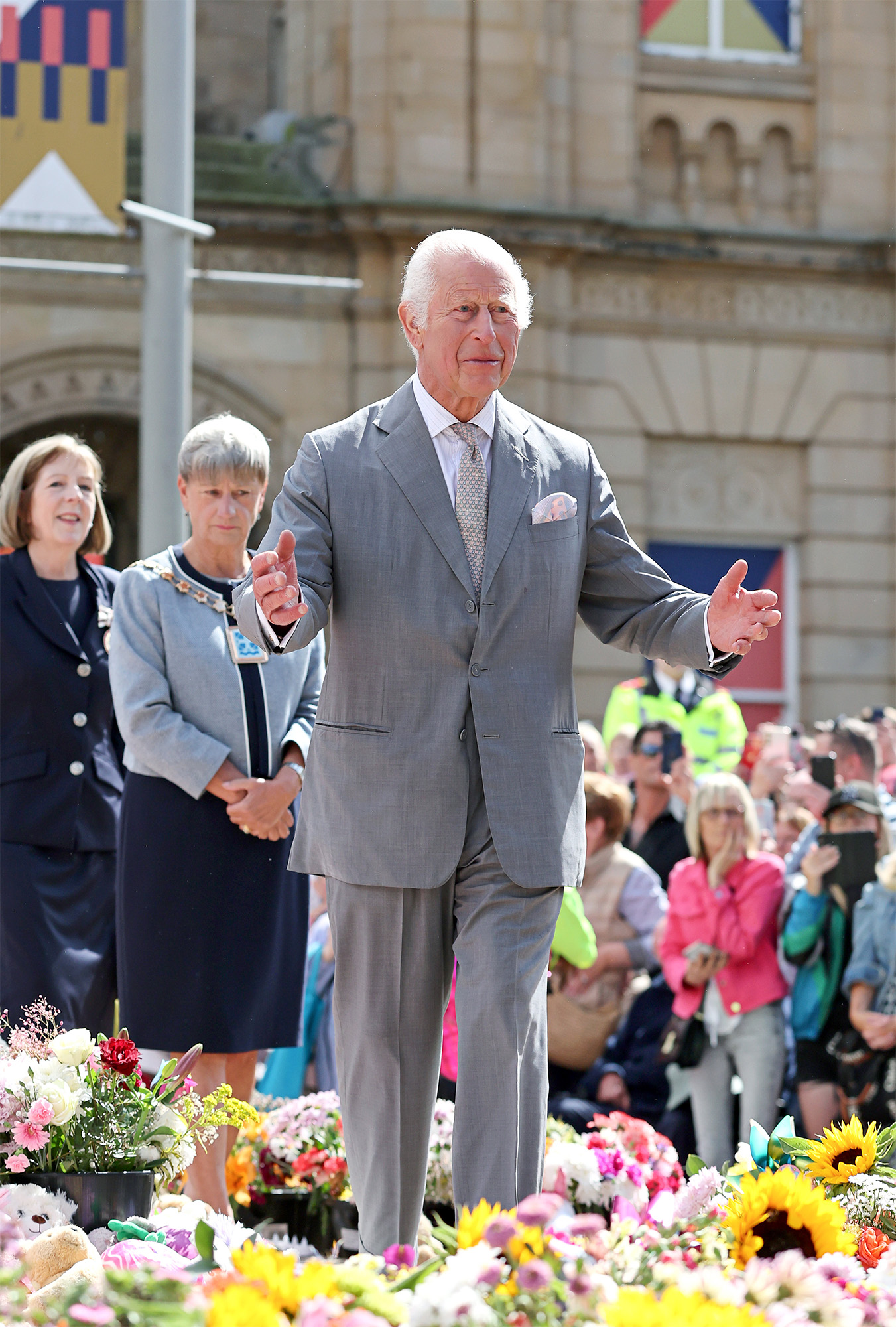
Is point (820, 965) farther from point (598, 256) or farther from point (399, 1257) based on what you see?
point (598, 256)

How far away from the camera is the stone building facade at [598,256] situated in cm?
1588

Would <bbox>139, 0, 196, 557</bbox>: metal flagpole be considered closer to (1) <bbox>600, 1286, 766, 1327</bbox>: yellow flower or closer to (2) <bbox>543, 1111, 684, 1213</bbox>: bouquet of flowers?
(2) <bbox>543, 1111, 684, 1213</bbox>: bouquet of flowers

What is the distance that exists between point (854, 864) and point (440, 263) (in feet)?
12.4

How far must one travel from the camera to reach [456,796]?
12.3 feet

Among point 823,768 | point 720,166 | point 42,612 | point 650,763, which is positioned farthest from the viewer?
point 720,166

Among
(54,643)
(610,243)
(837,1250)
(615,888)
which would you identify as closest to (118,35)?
(54,643)

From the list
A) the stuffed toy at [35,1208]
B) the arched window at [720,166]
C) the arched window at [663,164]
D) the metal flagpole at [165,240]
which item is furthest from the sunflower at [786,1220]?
the arched window at [720,166]

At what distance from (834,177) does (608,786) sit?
1114 cm

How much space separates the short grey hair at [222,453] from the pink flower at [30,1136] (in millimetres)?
1972

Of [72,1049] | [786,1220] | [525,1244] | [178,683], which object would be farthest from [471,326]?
[525,1244]

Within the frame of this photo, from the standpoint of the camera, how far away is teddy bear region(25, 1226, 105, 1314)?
295cm

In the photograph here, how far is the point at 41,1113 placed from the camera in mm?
3445

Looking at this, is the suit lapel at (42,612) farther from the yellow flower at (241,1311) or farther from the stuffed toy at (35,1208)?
the yellow flower at (241,1311)

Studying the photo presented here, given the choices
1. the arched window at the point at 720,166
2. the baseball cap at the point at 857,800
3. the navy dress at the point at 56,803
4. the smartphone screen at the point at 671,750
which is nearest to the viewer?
the navy dress at the point at 56,803
